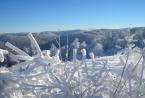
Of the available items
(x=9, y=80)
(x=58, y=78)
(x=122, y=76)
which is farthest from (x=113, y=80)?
(x=9, y=80)

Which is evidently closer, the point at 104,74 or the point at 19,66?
the point at 104,74

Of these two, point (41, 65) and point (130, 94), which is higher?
point (41, 65)

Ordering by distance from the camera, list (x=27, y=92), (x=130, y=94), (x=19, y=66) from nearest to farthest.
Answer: (x=130, y=94), (x=27, y=92), (x=19, y=66)

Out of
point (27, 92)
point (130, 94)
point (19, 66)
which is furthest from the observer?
point (19, 66)

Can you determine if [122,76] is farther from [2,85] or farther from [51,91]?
[2,85]

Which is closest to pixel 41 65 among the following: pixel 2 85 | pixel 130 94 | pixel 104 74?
pixel 2 85

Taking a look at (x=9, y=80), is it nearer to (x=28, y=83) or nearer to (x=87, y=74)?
(x=28, y=83)
